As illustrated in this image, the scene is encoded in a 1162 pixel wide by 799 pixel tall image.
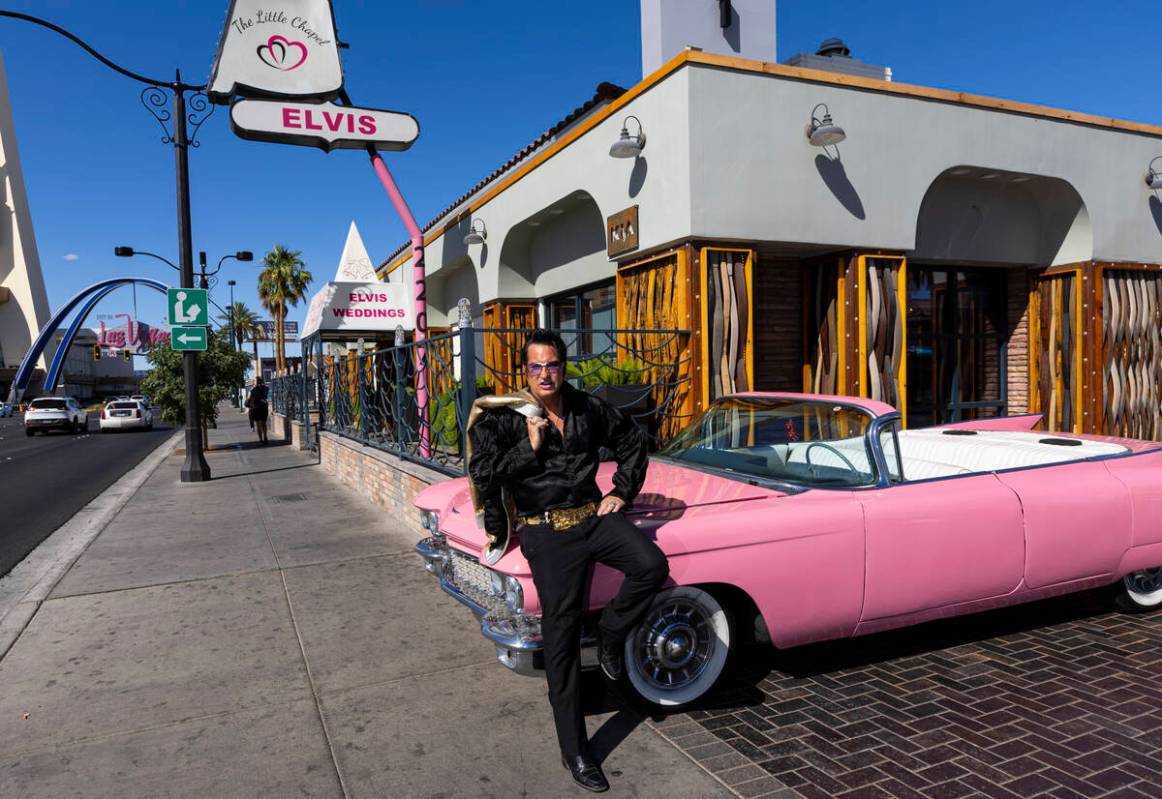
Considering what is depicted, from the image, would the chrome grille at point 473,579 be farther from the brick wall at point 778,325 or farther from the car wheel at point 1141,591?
the brick wall at point 778,325

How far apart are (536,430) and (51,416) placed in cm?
3239

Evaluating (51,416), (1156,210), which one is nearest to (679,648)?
(1156,210)

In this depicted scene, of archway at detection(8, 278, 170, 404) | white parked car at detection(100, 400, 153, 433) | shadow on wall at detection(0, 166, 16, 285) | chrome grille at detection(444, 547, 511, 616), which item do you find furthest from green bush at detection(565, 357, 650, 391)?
shadow on wall at detection(0, 166, 16, 285)

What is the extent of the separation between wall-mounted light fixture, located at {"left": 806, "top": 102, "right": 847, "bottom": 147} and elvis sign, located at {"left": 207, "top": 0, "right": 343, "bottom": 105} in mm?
6962

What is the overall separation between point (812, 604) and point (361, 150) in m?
10.1

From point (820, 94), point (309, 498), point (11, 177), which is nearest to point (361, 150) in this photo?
point (309, 498)

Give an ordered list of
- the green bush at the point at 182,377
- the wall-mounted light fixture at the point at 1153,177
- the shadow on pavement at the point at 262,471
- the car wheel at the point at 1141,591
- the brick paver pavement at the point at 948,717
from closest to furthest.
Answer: the brick paver pavement at the point at 948,717
the car wheel at the point at 1141,591
the wall-mounted light fixture at the point at 1153,177
the shadow on pavement at the point at 262,471
the green bush at the point at 182,377

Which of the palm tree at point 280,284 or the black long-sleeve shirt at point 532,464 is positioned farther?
the palm tree at point 280,284

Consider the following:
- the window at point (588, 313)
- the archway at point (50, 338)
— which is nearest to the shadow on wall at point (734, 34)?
the window at point (588, 313)

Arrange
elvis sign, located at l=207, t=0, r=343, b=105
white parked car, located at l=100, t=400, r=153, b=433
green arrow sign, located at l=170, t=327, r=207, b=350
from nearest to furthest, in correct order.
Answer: elvis sign, located at l=207, t=0, r=343, b=105, green arrow sign, located at l=170, t=327, r=207, b=350, white parked car, located at l=100, t=400, r=153, b=433

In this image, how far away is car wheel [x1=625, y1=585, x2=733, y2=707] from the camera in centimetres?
326

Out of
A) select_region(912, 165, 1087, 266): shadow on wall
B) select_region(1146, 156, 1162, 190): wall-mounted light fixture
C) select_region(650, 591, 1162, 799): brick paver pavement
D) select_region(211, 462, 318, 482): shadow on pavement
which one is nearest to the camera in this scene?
select_region(650, 591, 1162, 799): brick paver pavement

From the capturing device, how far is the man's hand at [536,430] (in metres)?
2.94

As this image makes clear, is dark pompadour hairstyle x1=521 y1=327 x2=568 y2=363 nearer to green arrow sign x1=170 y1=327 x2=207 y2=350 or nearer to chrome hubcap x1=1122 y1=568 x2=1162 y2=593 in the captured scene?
chrome hubcap x1=1122 y1=568 x2=1162 y2=593
